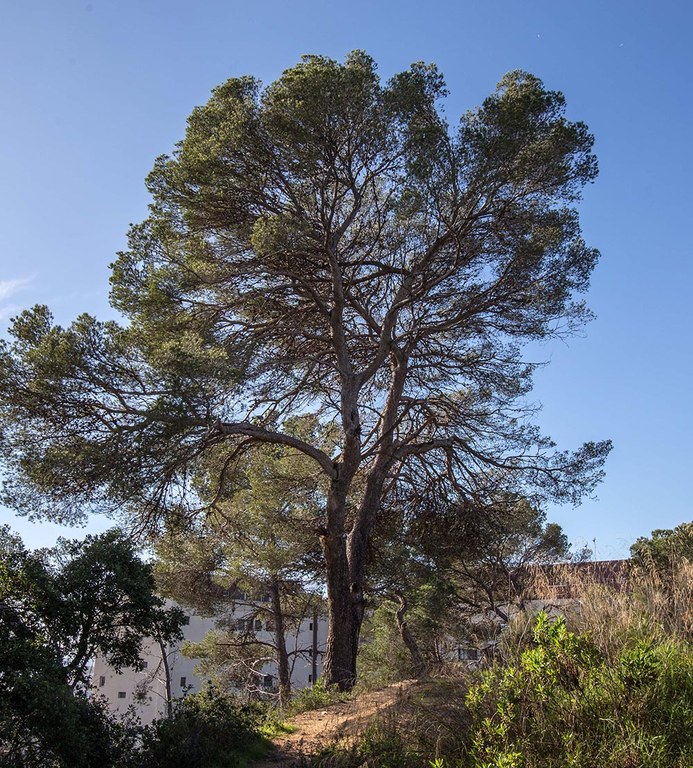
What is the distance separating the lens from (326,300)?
41.9 ft

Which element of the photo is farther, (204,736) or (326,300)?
(326,300)

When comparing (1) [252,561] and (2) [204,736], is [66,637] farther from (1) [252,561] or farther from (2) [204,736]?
(1) [252,561]

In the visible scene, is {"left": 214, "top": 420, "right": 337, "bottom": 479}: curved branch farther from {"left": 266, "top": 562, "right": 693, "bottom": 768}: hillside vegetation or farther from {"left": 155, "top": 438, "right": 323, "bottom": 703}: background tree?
{"left": 266, "top": 562, "right": 693, "bottom": 768}: hillside vegetation

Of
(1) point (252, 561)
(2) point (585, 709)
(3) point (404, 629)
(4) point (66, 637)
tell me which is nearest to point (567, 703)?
(2) point (585, 709)

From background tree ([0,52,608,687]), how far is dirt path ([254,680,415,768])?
1.76 meters

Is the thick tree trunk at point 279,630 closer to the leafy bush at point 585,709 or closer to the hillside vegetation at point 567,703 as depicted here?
the hillside vegetation at point 567,703

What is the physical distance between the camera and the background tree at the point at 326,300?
9984 millimetres

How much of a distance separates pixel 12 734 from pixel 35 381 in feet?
15.5

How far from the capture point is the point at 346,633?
38.5 feet

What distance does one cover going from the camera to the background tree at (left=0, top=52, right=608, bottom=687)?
9.98 m

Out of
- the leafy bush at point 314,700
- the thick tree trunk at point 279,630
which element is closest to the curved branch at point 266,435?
the leafy bush at point 314,700

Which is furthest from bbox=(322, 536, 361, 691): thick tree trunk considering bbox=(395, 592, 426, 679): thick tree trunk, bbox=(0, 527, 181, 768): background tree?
bbox=(395, 592, 426, 679): thick tree trunk

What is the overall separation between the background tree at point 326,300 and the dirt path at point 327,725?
1.76 m

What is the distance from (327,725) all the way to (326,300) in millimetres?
6702
